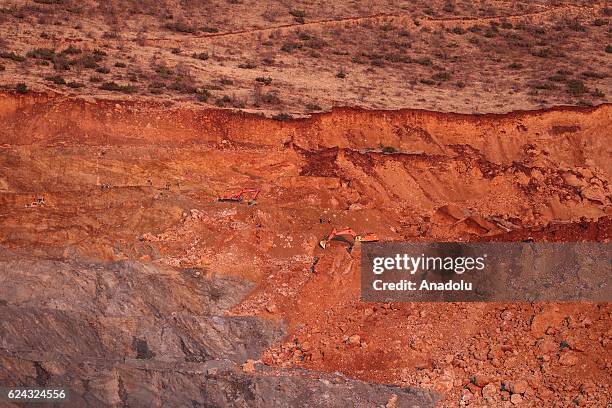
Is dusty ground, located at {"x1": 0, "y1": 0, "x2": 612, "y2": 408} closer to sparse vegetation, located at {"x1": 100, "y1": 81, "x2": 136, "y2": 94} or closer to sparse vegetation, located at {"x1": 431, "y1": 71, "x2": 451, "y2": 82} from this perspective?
sparse vegetation, located at {"x1": 431, "y1": 71, "x2": 451, "y2": 82}

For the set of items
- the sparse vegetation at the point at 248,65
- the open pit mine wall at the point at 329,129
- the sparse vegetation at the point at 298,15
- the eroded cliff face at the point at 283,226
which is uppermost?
the sparse vegetation at the point at 298,15

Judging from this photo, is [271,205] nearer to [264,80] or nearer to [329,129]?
[329,129]

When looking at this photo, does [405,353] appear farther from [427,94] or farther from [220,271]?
[427,94]

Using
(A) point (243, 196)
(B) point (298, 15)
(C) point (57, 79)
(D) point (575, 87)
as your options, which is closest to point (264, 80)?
(C) point (57, 79)

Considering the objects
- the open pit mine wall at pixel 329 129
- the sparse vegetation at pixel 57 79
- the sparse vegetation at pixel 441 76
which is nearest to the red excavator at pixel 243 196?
the open pit mine wall at pixel 329 129

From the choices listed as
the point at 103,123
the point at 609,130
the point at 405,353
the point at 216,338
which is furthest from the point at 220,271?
the point at 609,130

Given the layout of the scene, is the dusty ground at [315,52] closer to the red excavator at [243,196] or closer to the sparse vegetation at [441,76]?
the sparse vegetation at [441,76]
